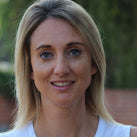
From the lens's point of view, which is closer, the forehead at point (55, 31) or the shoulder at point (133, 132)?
the forehead at point (55, 31)

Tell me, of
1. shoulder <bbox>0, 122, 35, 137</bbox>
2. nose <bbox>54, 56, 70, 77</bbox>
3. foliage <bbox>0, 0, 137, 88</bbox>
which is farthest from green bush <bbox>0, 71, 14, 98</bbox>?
nose <bbox>54, 56, 70, 77</bbox>

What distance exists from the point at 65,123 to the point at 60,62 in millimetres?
504

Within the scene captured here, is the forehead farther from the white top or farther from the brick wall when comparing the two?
the brick wall

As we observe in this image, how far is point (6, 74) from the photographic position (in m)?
10.5

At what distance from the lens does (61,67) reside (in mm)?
2266

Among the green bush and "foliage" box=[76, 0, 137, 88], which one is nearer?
"foliage" box=[76, 0, 137, 88]

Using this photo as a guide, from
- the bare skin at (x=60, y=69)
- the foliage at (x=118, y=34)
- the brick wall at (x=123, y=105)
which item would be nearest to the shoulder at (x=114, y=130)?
the bare skin at (x=60, y=69)

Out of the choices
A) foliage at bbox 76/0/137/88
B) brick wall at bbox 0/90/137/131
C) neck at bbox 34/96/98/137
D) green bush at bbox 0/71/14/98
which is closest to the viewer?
neck at bbox 34/96/98/137

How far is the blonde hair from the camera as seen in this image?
95.8 inches

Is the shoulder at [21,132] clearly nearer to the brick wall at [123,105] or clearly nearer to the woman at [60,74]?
the woman at [60,74]

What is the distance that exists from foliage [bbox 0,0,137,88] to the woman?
19.8 feet

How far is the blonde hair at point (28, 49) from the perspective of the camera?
2434 millimetres

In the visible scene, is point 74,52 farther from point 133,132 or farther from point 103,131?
point 133,132

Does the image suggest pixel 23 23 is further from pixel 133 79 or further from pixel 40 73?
pixel 133 79
